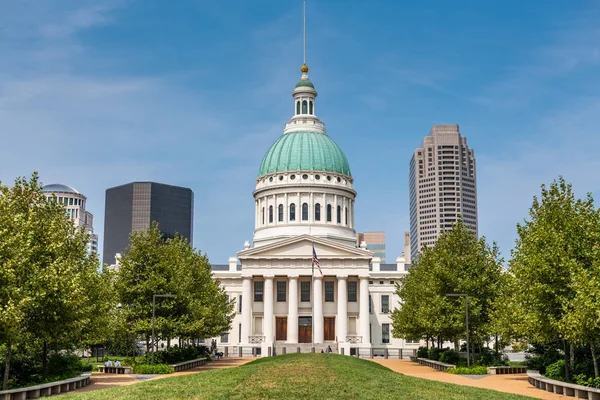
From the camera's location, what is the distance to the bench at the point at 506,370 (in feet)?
177

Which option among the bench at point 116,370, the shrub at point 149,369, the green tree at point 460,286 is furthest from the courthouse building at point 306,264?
the shrub at point 149,369

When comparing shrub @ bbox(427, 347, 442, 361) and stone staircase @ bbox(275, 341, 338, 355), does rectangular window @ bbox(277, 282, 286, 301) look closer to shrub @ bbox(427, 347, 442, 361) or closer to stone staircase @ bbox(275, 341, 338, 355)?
stone staircase @ bbox(275, 341, 338, 355)

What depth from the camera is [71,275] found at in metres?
39.8

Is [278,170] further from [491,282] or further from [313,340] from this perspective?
[491,282]

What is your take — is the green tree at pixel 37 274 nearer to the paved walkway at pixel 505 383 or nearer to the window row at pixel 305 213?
the paved walkway at pixel 505 383

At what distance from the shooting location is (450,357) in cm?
6241

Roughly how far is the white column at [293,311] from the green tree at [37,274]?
52932 mm

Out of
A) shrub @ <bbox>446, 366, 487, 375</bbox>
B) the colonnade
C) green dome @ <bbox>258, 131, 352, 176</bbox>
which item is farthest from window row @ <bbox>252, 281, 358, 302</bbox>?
shrub @ <bbox>446, 366, 487, 375</bbox>

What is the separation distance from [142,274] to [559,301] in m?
31.5

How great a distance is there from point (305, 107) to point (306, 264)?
3326cm

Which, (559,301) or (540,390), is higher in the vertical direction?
(559,301)

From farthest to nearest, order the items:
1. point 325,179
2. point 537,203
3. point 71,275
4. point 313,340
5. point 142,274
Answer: point 325,179, point 313,340, point 142,274, point 537,203, point 71,275

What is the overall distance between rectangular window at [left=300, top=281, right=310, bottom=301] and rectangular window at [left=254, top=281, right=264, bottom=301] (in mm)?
5304

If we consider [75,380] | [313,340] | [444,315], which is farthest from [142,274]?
[313,340]
